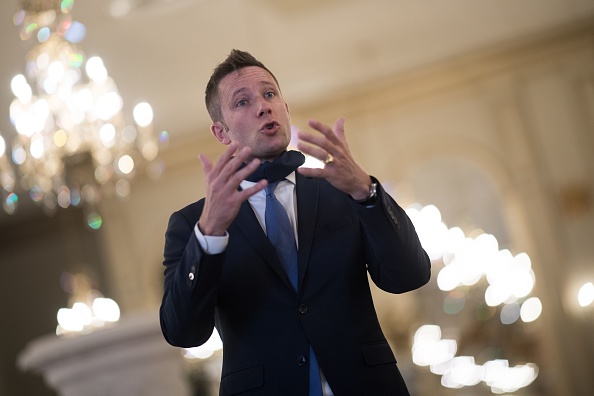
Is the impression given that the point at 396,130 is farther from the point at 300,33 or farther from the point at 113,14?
the point at 113,14

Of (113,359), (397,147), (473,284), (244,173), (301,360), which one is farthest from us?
(473,284)

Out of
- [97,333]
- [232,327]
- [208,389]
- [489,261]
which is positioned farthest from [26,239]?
[232,327]

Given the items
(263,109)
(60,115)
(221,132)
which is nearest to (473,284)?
(60,115)

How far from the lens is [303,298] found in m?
1.64

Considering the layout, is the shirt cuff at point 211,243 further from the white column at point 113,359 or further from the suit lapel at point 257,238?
the white column at point 113,359

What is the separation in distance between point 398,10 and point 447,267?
3.64m

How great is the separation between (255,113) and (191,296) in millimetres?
389

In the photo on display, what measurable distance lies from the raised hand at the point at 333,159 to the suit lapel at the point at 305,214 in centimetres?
17

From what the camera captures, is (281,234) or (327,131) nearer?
(327,131)

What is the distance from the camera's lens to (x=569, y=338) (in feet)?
32.8

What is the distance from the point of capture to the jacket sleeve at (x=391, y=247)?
5.18 feet

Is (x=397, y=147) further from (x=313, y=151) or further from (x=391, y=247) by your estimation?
(x=313, y=151)

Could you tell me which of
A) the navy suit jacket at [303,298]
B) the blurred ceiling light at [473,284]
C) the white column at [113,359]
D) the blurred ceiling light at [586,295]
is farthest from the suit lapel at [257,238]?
the blurred ceiling light at [586,295]

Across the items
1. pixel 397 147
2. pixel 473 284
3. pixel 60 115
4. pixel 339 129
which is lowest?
pixel 339 129
